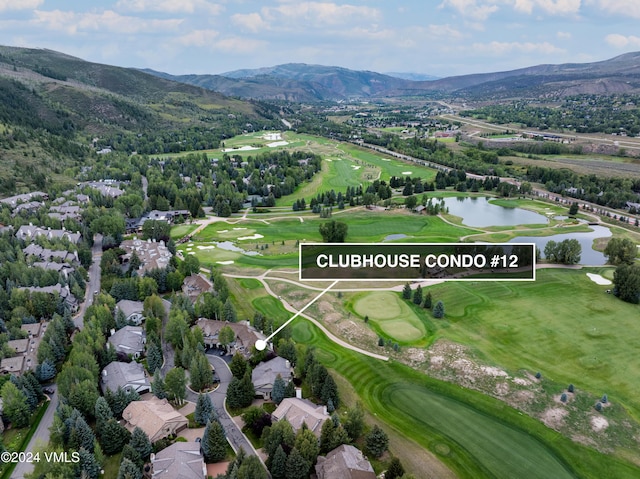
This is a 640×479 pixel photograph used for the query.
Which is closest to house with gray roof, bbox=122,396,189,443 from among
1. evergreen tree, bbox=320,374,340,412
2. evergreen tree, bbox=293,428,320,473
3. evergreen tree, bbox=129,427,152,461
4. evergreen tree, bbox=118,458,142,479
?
evergreen tree, bbox=129,427,152,461

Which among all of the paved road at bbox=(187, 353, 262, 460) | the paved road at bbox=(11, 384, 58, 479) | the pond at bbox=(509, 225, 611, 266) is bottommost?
the paved road at bbox=(11, 384, 58, 479)

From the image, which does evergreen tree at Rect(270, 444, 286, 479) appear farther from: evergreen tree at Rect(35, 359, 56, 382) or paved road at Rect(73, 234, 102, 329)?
paved road at Rect(73, 234, 102, 329)

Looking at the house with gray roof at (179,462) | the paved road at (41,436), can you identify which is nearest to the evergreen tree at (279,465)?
the house with gray roof at (179,462)

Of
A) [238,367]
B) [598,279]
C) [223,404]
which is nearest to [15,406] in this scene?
[223,404]

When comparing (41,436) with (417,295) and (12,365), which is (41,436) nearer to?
(12,365)

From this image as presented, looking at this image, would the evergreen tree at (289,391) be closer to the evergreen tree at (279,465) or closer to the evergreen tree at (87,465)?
the evergreen tree at (279,465)

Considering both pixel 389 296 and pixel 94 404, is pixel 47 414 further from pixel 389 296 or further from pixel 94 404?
pixel 389 296
